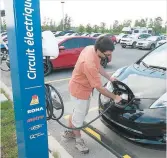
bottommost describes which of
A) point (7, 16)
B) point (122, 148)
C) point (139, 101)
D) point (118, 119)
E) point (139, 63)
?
point (122, 148)

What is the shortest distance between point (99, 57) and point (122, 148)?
1294mm

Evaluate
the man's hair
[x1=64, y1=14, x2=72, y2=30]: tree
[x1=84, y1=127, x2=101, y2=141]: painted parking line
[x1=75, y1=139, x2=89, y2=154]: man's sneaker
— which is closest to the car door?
[x1=84, y1=127, x2=101, y2=141]: painted parking line

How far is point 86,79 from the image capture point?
288cm

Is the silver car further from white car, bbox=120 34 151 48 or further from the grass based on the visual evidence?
the grass

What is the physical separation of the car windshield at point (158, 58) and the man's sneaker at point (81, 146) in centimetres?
161

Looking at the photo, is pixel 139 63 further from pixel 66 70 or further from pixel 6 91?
pixel 66 70

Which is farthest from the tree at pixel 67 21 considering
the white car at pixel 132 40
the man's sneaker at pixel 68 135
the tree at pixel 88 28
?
the man's sneaker at pixel 68 135

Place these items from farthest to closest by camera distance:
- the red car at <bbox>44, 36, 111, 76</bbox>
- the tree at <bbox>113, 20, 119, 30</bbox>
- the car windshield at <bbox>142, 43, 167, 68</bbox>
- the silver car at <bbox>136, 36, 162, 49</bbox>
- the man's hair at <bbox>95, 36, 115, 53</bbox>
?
the tree at <bbox>113, 20, 119, 30</bbox>, the silver car at <bbox>136, 36, 162, 49</bbox>, the red car at <bbox>44, 36, 111, 76</bbox>, the car windshield at <bbox>142, 43, 167, 68</bbox>, the man's hair at <bbox>95, 36, 115, 53</bbox>

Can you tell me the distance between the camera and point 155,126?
268 centimetres

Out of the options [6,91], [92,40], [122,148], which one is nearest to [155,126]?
[122,148]

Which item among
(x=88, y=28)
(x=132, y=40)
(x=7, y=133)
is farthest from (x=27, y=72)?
(x=88, y=28)

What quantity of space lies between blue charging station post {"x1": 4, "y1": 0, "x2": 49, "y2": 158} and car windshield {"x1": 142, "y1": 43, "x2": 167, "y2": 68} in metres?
2.16

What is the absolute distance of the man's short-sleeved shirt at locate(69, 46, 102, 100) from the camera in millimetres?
2631

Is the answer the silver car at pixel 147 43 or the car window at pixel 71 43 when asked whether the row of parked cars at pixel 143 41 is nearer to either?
the silver car at pixel 147 43
